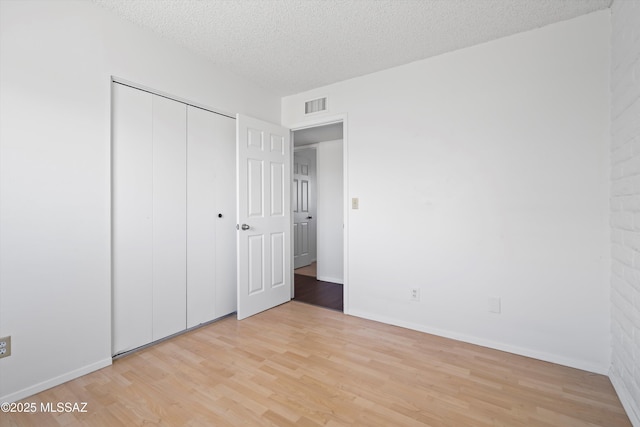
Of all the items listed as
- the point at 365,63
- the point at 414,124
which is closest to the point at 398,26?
the point at 365,63

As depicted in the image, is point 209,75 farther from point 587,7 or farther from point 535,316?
point 535,316

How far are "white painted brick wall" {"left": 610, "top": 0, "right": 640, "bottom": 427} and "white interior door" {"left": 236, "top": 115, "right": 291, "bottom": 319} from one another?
286 cm

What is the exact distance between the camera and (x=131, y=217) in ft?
7.52

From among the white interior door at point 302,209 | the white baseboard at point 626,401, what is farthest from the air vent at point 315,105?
the white baseboard at point 626,401

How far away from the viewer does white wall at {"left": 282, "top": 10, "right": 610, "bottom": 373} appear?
6.93 ft

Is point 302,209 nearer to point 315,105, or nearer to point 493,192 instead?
point 315,105

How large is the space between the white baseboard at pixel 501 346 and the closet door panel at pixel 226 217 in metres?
1.43

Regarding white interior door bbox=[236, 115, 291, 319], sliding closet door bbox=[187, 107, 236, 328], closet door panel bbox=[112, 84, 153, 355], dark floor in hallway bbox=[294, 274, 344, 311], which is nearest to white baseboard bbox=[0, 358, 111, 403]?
closet door panel bbox=[112, 84, 153, 355]

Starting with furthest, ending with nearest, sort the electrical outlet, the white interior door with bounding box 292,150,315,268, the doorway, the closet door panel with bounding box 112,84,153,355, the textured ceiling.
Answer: the white interior door with bounding box 292,150,315,268
the doorway
the closet door panel with bounding box 112,84,153,355
the textured ceiling
the electrical outlet

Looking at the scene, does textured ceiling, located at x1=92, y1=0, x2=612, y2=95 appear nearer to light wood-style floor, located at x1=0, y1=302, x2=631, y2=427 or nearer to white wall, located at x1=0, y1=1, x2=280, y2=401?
white wall, located at x1=0, y1=1, x2=280, y2=401

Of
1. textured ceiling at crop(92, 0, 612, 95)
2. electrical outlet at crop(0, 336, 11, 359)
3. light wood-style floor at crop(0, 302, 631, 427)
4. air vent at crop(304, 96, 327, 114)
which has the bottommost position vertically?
light wood-style floor at crop(0, 302, 631, 427)

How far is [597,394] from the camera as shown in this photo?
1816mm

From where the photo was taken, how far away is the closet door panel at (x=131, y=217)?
2213mm

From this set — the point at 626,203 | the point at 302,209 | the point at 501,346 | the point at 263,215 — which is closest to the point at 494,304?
the point at 501,346
